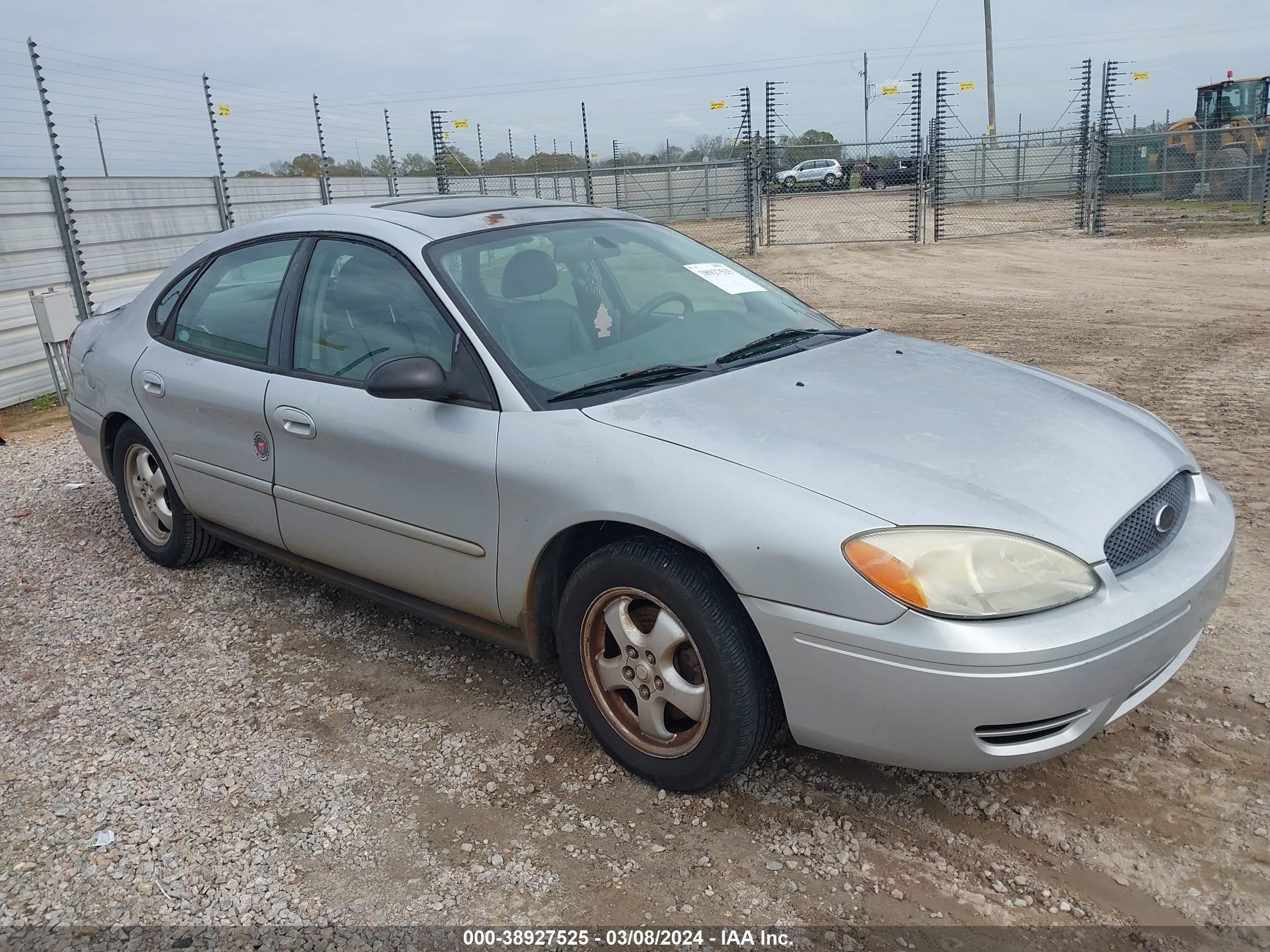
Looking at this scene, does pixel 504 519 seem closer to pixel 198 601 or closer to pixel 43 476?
pixel 198 601

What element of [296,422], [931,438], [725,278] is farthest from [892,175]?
[931,438]

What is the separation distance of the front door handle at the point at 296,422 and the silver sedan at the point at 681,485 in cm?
1

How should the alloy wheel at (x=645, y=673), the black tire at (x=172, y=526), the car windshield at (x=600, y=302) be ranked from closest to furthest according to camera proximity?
the alloy wheel at (x=645, y=673)
the car windshield at (x=600, y=302)
the black tire at (x=172, y=526)

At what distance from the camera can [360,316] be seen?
3.48 meters

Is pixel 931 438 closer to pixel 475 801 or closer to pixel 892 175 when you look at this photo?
pixel 475 801

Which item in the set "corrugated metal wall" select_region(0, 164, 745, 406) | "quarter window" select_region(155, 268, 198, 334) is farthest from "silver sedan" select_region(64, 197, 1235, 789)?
"corrugated metal wall" select_region(0, 164, 745, 406)

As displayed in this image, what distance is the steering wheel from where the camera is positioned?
3412 millimetres

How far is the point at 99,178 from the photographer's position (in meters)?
10.7

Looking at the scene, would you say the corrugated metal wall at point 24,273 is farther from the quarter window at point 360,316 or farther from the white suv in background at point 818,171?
the white suv in background at point 818,171

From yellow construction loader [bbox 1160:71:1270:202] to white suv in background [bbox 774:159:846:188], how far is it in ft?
36.6

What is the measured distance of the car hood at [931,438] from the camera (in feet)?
7.77

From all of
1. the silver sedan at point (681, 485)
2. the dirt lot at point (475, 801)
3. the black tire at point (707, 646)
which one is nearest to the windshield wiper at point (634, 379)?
the silver sedan at point (681, 485)

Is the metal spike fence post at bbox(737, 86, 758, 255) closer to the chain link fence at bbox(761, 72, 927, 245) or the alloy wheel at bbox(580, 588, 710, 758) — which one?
the chain link fence at bbox(761, 72, 927, 245)

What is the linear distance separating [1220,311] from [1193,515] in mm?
9130
